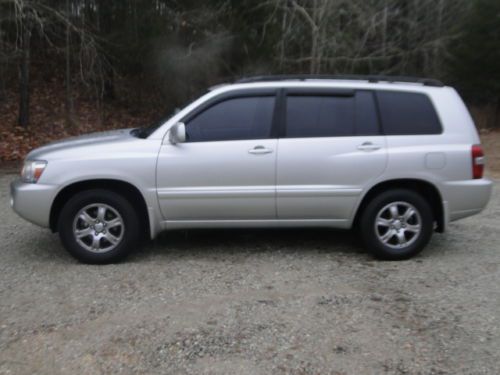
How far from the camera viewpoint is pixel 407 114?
18.3 feet

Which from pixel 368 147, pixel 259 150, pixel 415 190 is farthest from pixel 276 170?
pixel 415 190

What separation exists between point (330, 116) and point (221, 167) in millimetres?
1212

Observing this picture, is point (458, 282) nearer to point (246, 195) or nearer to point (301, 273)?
point (301, 273)

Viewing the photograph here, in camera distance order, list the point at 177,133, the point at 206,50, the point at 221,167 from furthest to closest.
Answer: the point at 206,50, the point at 221,167, the point at 177,133

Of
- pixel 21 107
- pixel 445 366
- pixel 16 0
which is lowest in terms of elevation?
pixel 445 366

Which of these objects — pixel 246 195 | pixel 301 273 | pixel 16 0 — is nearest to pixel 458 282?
pixel 301 273

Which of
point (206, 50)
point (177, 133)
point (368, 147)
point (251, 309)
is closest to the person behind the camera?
point (251, 309)

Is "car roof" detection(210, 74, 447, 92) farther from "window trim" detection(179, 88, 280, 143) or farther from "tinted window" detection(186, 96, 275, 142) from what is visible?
"tinted window" detection(186, 96, 275, 142)

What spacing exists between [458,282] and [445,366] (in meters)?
1.62

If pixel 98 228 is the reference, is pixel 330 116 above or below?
above

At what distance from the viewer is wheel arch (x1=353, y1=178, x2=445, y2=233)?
5.52m

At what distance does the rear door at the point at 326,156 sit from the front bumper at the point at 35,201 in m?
2.20

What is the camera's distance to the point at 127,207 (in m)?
5.32

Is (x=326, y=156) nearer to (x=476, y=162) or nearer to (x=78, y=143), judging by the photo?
(x=476, y=162)
